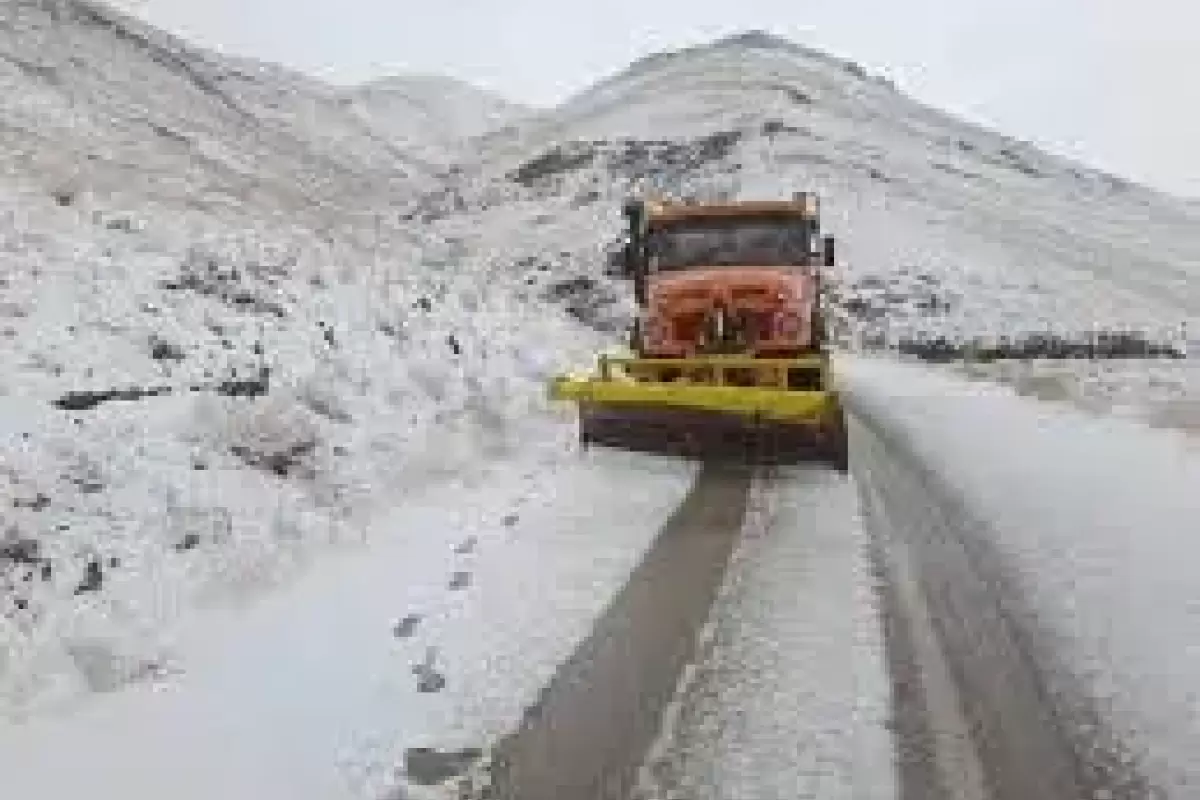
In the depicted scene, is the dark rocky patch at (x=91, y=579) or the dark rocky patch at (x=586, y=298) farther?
the dark rocky patch at (x=586, y=298)

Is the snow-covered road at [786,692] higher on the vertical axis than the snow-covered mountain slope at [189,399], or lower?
lower

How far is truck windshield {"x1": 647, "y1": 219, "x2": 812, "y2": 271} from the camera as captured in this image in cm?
1483

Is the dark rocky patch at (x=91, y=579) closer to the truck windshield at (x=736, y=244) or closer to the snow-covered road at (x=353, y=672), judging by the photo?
the snow-covered road at (x=353, y=672)

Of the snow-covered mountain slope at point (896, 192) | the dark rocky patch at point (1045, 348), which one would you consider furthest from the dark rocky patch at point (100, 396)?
the dark rocky patch at point (1045, 348)

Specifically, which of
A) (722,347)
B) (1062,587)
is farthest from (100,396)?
(1062,587)

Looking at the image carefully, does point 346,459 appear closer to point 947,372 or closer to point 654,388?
point 654,388

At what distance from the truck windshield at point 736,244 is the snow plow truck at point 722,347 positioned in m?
0.01

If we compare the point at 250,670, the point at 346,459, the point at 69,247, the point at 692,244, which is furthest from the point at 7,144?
the point at 250,670

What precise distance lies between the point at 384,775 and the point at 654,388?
7.88 meters

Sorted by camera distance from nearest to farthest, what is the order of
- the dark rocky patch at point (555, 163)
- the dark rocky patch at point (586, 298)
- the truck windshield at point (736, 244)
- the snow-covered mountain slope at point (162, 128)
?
the truck windshield at point (736, 244)
the snow-covered mountain slope at point (162, 128)
the dark rocky patch at point (586, 298)
the dark rocky patch at point (555, 163)

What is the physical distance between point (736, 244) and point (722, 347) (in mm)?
1414

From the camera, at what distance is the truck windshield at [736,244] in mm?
14828

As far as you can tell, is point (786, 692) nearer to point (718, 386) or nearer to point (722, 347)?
point (718, 386)

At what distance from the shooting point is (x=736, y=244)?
15.0 m
